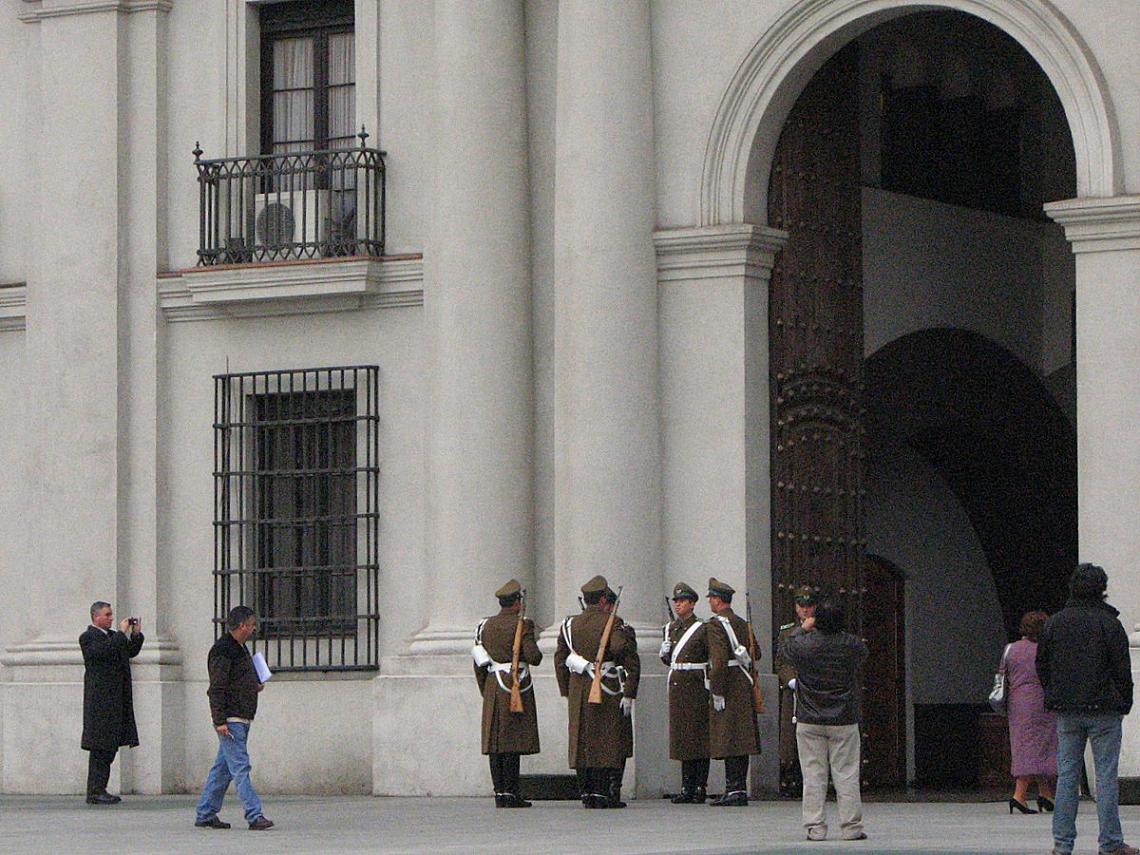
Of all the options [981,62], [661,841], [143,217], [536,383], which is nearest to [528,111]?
[536,383]

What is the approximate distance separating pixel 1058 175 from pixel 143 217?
30.2 ft

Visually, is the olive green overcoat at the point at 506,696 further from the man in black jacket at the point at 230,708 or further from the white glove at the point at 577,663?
the man in black jacket at the point at 230,708

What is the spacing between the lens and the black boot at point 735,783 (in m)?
20.9

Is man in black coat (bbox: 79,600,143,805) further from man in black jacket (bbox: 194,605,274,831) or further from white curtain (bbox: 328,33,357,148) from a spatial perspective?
white curtain (bbox: 328,33,357,148)

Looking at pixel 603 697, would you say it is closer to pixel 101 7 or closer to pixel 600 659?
pixel 600 659

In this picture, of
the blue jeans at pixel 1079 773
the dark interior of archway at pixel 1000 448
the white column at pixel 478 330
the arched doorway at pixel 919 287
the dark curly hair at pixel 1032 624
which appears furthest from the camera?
the dark interior of archway at pixel 1000 448

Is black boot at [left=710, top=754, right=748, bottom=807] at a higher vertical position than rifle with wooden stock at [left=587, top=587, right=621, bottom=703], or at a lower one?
lower

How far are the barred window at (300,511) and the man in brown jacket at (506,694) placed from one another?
3037 millimetres

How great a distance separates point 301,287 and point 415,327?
3.39ft

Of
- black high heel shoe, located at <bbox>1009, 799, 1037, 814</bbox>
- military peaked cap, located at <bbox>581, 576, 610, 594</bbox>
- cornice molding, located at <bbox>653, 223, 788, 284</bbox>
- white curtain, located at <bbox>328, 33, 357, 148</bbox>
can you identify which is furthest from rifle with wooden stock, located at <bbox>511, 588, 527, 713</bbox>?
white curtain, located at <bbox>328, 33, 357, 148</bbox>

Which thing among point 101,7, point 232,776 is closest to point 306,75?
point 101,7

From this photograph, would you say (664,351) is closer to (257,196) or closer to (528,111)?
(528,111)

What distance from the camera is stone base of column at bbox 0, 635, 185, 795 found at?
81.1ft

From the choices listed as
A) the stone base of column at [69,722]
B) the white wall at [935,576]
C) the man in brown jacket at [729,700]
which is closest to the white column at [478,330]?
the stone base of column at [69,722]
